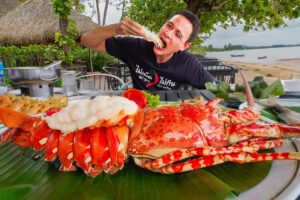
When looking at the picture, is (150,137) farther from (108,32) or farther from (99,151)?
(108,32)

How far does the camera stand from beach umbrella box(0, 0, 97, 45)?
1496 centimetres

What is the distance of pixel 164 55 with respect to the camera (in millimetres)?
3057

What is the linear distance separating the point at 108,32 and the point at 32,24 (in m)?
14.3

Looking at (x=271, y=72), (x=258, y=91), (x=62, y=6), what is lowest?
(x=271, y=72)

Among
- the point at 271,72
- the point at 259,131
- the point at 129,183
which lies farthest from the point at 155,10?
the point at 271,72

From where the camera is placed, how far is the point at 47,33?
583 inches

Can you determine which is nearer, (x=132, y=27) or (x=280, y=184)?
(x=280, y=184)

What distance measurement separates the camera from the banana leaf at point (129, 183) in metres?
0.66

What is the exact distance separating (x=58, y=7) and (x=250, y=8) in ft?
27.1

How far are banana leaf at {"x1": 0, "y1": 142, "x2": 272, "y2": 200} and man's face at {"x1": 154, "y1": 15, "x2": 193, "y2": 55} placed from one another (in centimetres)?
212

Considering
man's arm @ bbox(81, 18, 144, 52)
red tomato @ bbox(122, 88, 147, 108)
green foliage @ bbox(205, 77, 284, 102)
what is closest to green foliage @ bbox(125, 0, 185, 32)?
man's arm @ bbox(81, 18, 144, 52)

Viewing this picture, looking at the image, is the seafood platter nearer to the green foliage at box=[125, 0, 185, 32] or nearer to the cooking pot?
the cooking pot

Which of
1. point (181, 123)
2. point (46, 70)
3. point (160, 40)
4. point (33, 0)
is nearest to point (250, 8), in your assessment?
point (160, 40)

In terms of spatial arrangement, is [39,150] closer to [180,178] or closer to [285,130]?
[180,178]
